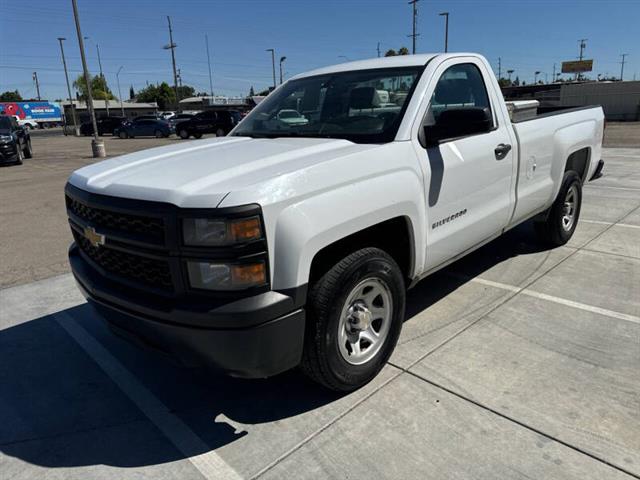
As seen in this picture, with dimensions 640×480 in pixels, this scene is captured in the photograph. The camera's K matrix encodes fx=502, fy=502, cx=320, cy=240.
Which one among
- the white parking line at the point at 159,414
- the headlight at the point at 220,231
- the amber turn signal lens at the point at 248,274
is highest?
the headlight at the point at 220,231

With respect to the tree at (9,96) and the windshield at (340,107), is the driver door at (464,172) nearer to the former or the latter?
the windshield at (340,107)

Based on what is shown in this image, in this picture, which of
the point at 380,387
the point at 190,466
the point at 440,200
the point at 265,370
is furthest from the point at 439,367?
the point at 190,466

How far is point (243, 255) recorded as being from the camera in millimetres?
2250

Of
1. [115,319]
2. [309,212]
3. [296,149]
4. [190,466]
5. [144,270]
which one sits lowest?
[190,466]

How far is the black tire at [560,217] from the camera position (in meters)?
5.32

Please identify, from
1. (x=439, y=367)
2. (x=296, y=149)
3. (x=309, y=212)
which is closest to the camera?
(x=309, y=212)

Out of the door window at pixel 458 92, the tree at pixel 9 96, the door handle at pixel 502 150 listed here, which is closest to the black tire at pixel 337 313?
the door window at pixel 458 92

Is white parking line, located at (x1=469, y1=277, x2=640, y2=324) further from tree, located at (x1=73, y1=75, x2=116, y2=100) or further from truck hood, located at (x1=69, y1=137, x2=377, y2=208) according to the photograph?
tree, located at (x1=73, y1=75, x2=116, y2=100)

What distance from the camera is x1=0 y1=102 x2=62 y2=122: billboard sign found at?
76750 millimetres

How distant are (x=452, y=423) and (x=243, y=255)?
1.48 m

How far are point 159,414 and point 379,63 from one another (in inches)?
116

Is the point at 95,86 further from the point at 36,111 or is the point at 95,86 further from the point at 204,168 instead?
the point at 204,168

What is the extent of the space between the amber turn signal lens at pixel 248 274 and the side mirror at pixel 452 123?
1503mm

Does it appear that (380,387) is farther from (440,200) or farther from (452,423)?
(440,200)
